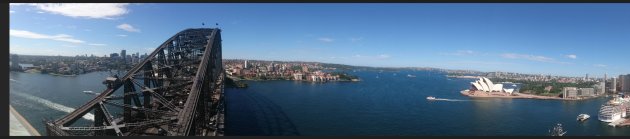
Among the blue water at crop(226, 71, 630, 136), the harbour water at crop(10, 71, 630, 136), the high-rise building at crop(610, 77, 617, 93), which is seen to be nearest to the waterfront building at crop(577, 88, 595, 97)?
the high-rise building at crop(610, 77, 617, 93)

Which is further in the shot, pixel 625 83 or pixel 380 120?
pixel 625 83

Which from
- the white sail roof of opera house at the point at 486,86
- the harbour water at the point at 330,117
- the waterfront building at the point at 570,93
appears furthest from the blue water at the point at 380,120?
the white sail roof of opera house at the point at 486,86

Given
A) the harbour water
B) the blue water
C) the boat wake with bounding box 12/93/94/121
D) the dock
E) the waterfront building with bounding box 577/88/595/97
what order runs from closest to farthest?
the dock → the boat wake with bounding box 12/93/94/121 → the harbour water → the blue water → the waterfront building with bounding box 577/88/595/97

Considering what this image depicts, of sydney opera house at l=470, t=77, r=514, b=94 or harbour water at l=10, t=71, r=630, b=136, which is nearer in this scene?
harbour water at l=10, t=71, r=630, b=136

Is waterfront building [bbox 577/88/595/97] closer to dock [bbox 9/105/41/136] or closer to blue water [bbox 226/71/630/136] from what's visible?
blue water [bbox 226/71/630/136]

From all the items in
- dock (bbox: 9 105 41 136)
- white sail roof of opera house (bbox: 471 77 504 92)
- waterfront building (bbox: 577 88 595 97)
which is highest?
dock (bbox: 9 105 41 136)

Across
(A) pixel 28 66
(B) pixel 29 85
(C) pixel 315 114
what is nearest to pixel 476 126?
(C) pixel 315 114

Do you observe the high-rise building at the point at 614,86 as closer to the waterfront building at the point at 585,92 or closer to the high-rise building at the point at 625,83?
the high-rise building at the point at 625,83

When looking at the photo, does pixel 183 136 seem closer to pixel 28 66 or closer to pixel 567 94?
pixel 28 66

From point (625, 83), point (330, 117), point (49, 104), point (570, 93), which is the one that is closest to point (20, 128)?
point (49, 104)

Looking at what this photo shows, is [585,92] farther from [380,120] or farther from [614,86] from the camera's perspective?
[380,120]

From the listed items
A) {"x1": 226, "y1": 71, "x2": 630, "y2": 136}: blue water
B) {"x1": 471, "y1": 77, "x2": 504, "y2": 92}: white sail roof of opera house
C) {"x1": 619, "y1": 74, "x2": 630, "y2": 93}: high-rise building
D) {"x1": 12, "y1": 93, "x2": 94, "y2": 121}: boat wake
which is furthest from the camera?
{"x1": 471, "y1": 77, "x2": 504, "y2": 92}: white sail roof of opera house
